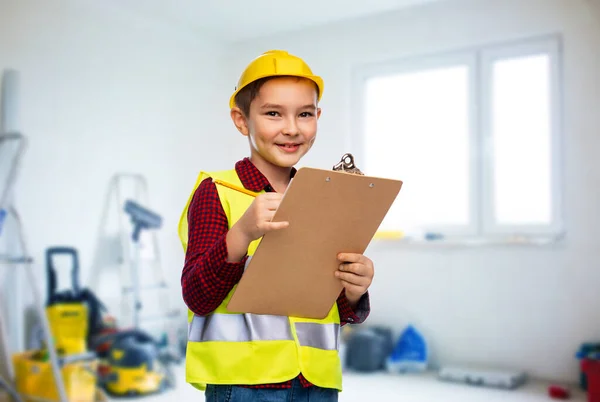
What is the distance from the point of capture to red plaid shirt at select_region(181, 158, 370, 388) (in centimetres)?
79

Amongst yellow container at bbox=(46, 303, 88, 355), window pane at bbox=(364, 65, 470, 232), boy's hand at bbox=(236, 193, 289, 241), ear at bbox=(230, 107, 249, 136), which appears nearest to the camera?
boy's hand at bbox=(236, 193, 289, 241)

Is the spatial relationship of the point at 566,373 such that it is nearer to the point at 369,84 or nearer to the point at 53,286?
the point at 369,84

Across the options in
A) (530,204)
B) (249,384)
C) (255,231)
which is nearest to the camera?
(255,231)

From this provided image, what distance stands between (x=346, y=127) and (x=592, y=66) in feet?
5.33

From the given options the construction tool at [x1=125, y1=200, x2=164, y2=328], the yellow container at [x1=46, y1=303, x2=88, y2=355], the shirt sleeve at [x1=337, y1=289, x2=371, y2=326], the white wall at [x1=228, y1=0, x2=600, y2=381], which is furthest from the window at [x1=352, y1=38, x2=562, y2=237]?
the shirt sleeve at [x1=337, y1=289, x2=371, y2=326]

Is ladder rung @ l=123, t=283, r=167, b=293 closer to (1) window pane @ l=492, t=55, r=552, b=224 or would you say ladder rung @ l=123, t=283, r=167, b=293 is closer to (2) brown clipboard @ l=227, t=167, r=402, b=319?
(1) window pane @ l=492, t=55, r=552, b=224

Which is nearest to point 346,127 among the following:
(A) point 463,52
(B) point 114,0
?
(A) point 463,52

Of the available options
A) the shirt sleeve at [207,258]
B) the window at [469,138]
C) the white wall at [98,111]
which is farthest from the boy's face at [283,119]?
the window at [469,138]

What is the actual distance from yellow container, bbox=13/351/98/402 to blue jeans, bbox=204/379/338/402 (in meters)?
2.22

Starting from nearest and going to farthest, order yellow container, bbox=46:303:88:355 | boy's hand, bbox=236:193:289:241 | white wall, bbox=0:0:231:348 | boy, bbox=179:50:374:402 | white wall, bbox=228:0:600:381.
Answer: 1. boy's hand, bbox=236:193:289:241
2. boy, bbox=179:50:374:402
3. yellow container, bbox=46:303:88:355
4. white wall, bbox=0:0:231:348
5. white wall, bbox=228:0:600:381

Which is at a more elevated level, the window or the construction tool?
the window

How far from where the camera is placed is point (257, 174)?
93 cm

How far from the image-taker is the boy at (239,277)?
849 mm

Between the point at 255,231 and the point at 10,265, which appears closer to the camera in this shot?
the point at 255,231
